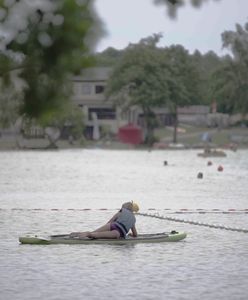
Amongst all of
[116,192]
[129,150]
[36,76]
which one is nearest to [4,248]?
[36,76]

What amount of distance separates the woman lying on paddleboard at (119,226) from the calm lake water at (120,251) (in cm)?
35

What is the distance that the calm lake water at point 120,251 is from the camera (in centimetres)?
1709

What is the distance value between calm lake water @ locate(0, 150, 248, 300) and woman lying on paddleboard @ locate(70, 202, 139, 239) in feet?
1.16

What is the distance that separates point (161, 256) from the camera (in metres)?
21.2

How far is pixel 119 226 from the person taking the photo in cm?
2164

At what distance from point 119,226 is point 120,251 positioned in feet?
1.85

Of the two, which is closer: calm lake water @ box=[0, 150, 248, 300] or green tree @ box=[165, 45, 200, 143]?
calm lake water @ box=[0, 150, 248, 300]

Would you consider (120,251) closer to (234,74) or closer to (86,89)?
(234,74)

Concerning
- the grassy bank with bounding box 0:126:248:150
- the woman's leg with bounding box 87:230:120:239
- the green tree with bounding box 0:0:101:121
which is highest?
the green tree with bounding box 0:0:101:121

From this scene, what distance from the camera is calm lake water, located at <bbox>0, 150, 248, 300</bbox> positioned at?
17.1 meters

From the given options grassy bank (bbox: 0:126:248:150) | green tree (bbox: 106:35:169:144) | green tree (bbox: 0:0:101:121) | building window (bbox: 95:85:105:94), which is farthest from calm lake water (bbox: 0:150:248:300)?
building window (bbox: 95:85:105:94)

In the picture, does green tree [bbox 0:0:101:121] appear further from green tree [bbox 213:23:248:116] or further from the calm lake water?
green tree [bbox 213:23:248:116]

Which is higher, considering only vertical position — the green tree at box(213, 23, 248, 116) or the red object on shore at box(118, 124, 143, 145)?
the green tree at box(213, 23, 248, 116)

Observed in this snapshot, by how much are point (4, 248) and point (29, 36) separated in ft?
43.3
